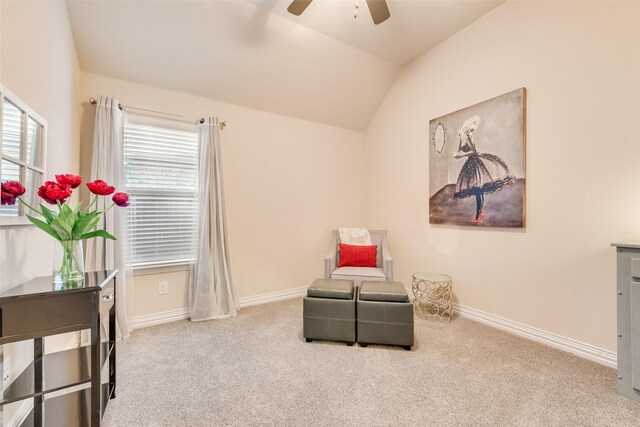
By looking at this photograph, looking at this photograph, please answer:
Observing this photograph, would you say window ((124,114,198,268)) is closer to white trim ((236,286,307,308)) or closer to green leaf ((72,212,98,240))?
white trim ((236,286,307,308))

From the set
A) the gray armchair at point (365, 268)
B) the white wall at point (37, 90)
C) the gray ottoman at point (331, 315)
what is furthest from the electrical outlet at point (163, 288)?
the gray armchair at point (365, 268)

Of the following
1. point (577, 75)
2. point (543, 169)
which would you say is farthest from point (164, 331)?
point (577, 75)

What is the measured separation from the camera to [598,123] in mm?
1981

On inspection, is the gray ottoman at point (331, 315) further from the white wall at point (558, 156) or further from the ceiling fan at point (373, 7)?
the ceiling fan at point (373, 7)

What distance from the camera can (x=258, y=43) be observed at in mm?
2705

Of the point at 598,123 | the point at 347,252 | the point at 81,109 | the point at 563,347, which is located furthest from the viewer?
the point at 347,252

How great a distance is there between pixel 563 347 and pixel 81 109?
15.0 feet

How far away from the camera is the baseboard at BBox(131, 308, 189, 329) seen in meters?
2.63

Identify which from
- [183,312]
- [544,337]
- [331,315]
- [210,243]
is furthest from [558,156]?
[183,312]

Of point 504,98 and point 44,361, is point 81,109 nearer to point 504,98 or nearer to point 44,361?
point 44,361

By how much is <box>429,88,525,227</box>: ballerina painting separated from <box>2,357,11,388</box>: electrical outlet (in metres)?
3.43

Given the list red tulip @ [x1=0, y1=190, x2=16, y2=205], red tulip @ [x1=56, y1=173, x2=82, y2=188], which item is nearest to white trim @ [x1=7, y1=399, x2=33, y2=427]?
red tulip @ [x1=0, y1=190, x2=16, y2=205]

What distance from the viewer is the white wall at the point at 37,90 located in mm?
1255

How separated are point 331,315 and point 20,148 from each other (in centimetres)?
220
